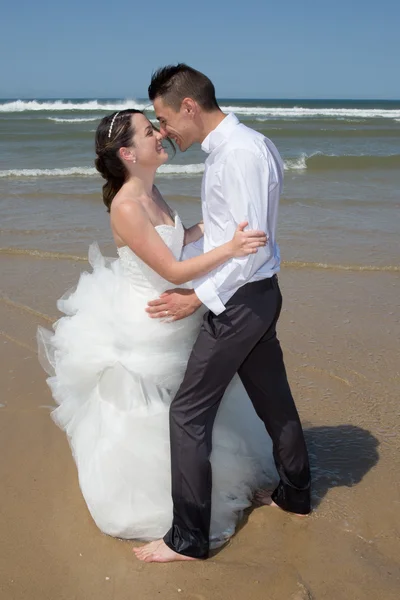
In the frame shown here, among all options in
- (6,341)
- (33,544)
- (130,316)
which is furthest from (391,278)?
(33,544)

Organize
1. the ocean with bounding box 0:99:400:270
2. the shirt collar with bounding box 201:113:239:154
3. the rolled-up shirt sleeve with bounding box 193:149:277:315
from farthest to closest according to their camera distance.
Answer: the ocean with bounding box 0:99:400:270, the shirt collar with bounding box 201:113:239:154, the rolled-up shirt sleeve with bounding box 193:149:277:315

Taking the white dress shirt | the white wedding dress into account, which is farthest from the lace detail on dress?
the white dress shirt

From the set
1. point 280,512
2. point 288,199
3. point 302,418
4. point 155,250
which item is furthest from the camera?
point 288,199

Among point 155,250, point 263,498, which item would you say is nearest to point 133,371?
point 155,250

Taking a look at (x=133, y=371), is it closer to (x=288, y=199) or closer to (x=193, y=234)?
(x=193, y=234)

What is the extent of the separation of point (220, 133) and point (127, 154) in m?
0.55

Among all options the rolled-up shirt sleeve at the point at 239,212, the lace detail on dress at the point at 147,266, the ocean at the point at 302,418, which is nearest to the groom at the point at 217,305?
the rolled-up shirt sleeve at the point at 239,212

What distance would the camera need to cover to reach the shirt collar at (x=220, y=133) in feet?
8.49

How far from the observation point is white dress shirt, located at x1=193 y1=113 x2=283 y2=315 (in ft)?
8.06

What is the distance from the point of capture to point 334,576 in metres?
2.79

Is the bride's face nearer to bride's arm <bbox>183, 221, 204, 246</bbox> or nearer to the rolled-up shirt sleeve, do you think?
bride's arm <bbox>183, 221, 204, 246</bbox>

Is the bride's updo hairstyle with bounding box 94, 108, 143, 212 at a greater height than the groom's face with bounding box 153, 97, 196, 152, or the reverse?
the groom's face with bounding box 153, 97, 196, 152

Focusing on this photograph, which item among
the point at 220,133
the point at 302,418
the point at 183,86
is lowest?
→ the point at 302,418

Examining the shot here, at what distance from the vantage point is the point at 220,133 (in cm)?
260
